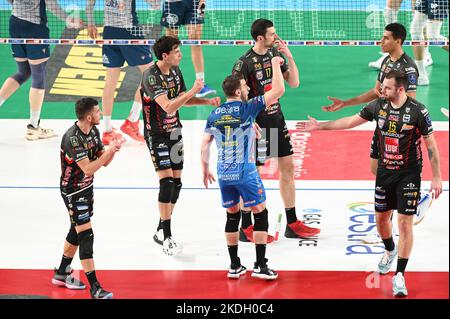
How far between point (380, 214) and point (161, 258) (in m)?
2.38

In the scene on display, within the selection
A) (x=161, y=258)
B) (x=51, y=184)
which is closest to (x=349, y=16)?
(x=51, y=184)

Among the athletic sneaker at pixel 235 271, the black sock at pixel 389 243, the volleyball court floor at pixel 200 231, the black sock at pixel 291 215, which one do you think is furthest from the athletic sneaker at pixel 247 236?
the black sock at pixel 389 243

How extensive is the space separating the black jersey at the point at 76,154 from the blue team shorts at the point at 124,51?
4.82 metres

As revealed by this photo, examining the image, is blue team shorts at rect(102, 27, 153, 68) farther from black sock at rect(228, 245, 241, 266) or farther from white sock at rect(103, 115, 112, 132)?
black sock at rect(228, 245, 241, 266)

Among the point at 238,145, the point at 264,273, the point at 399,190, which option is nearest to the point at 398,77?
the point at 399,190

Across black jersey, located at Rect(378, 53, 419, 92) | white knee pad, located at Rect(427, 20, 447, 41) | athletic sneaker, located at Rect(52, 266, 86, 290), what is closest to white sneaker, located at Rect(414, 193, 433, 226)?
black jersey, located at Rect(378, 53, 419, 92)

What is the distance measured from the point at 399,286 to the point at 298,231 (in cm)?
189

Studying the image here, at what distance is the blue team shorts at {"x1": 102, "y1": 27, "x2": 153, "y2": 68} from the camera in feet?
48.0

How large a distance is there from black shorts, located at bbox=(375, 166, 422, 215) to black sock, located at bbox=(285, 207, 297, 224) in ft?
5.27

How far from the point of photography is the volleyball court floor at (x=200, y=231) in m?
10.3

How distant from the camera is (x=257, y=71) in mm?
11312

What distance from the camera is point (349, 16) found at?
18953 millimetres
